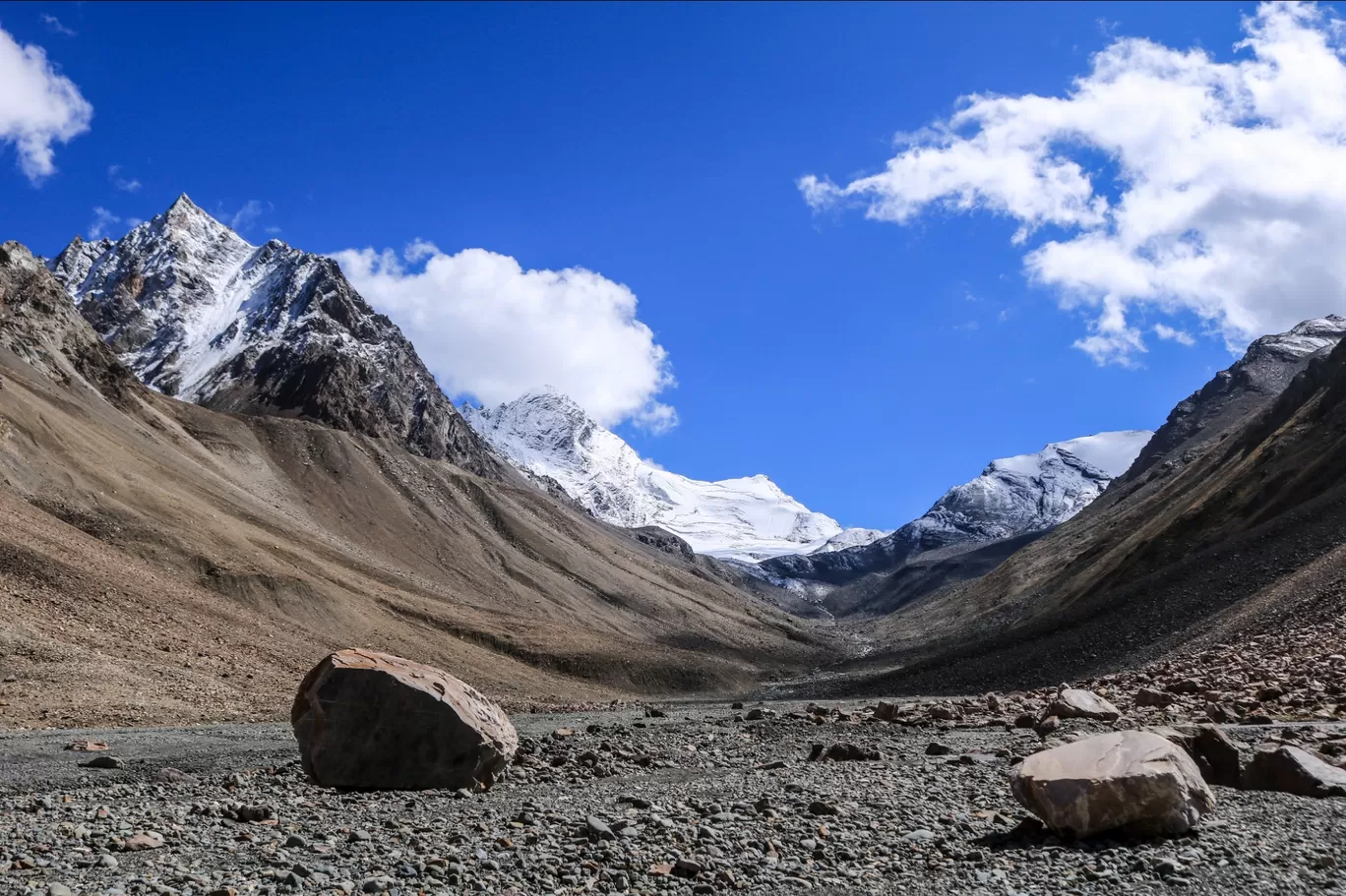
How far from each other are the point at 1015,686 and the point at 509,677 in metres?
29.4

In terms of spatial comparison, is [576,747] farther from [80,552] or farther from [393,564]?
[393,564]

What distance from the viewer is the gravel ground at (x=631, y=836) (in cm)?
1178

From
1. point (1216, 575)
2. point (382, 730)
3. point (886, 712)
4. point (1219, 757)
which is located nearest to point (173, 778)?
point (382, 730)

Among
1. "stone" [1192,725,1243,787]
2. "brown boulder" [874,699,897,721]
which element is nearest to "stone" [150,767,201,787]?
"stone" [1192,725,1243,787]

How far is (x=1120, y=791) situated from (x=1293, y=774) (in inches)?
183

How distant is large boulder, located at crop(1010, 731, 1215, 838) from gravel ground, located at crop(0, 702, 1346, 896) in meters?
0.28

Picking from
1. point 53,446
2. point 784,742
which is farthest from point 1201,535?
point 53,446

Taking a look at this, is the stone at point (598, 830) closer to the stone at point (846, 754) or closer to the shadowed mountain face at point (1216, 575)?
the stone at point (846, 754)

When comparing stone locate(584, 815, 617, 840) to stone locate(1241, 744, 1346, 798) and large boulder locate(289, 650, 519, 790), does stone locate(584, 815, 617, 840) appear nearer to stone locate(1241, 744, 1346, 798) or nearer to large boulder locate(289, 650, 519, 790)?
large boulder locate(289, 650, 519, 790)

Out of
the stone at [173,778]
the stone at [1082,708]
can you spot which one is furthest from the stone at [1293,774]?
the stone at [173,778]

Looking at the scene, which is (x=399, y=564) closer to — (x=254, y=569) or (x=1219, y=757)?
(x=254, y=569)

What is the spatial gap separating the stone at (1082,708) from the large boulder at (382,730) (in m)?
15.3

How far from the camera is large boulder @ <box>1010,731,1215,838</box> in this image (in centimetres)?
1281

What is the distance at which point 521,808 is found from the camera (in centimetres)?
1648
